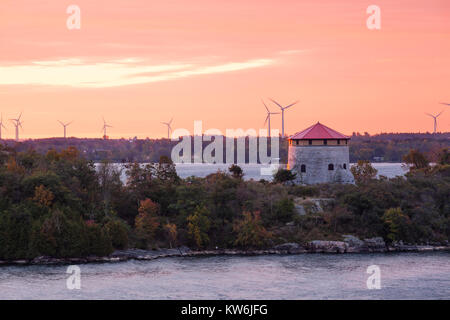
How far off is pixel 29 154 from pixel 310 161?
105 feet

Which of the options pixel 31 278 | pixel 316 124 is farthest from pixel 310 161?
pixel 31 278

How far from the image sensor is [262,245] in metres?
60.7

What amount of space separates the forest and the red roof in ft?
23.8

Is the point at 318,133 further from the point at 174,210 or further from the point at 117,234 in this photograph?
the point at 117,234

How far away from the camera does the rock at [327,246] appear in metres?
60.9

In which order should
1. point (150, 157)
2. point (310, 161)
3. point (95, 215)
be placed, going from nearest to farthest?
point (95, 215) < point (310, 161) < point (150, 157)

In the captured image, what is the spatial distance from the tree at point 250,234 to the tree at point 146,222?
7664 millimetres

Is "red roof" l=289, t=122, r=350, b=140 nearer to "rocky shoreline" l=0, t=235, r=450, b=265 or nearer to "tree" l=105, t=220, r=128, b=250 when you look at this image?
"rocky shoreline" l=0, t=235, r=450, b=265

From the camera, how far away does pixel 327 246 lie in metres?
61.0

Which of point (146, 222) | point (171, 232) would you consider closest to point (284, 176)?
point (171, 232)

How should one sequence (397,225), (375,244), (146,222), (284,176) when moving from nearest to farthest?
(146,222) < (375,244) < (397,225) < (284,176)

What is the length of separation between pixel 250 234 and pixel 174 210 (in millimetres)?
9158

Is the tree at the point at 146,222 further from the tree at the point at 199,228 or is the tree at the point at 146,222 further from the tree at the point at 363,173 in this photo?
the tree at the point at 363,173
